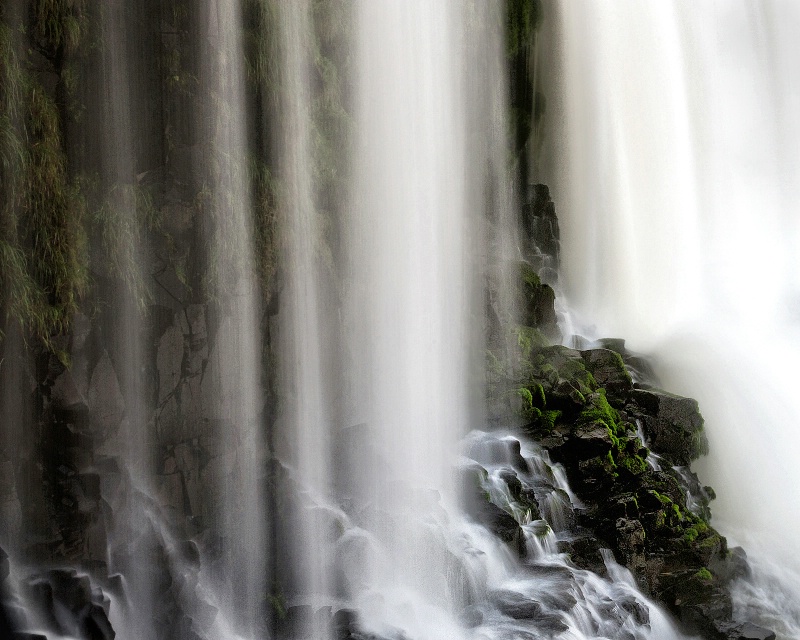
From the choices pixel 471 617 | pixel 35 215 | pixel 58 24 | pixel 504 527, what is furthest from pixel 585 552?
pixel 58 24

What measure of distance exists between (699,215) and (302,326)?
13.3 meters

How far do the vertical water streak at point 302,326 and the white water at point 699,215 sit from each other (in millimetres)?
5755

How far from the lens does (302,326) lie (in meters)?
8.31

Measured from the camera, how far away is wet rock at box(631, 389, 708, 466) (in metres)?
10.4

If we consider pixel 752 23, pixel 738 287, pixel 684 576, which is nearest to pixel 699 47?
pixel 752 23

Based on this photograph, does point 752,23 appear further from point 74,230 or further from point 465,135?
point 74,230

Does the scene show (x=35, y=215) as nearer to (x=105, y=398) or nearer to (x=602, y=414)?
(x=105, y=398)

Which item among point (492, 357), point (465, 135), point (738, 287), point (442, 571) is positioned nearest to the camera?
point (442, 571)

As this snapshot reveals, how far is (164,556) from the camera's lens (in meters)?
7.02

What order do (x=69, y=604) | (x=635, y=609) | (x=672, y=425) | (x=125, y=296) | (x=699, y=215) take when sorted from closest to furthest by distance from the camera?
(x=69, y=604), (x=125, y=296), (x=635, y=609), (x=672, y=425), (x=699, y=215)

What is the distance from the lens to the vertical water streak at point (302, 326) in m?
7.88

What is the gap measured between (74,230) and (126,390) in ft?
4.72

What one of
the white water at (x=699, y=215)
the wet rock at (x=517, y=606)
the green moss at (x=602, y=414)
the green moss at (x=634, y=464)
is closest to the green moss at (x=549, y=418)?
the green moss at (x=602, y=414)

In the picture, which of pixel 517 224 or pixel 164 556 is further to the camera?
pixel 517 224
